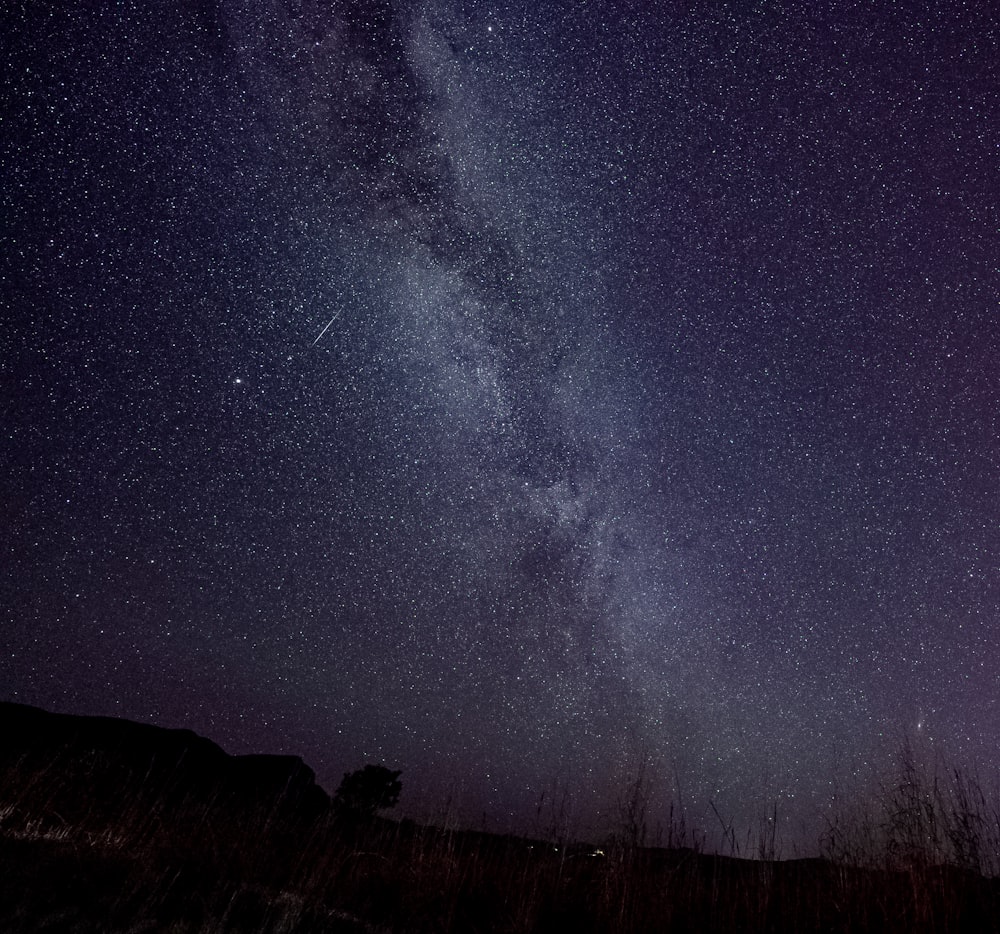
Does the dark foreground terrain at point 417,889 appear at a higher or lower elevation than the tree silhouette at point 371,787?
lower

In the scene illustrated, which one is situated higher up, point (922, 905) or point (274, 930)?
point (922, 905)

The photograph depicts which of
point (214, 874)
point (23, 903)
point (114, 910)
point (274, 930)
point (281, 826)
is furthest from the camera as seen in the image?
point (281, 826)

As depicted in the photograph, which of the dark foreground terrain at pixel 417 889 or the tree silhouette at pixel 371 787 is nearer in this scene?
the dark foreground terrain at pixel 417 889

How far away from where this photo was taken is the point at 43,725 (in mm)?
44625

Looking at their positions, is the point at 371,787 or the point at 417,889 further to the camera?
the point at 371,787

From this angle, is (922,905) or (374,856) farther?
(374,856)

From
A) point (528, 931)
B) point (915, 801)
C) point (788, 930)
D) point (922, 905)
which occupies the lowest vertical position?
point (528, 931)

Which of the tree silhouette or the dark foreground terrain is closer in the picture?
the dark foreground terrain

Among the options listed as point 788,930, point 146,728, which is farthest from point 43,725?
point 788,930

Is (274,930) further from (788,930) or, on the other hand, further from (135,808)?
(135,808)

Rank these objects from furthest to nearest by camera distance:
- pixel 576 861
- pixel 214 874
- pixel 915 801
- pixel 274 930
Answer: pixel 576 861 < pixel 915 801 < pixel 214 874 < pixel 274 930

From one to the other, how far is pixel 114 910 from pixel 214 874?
182cm

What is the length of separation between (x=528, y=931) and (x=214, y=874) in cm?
285

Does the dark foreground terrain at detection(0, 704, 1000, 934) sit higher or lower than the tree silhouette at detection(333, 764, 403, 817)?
lower
